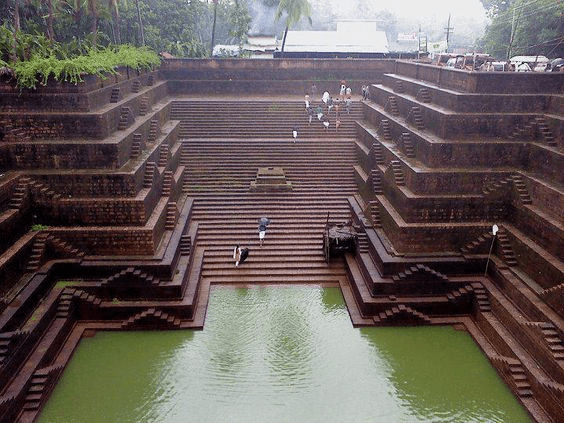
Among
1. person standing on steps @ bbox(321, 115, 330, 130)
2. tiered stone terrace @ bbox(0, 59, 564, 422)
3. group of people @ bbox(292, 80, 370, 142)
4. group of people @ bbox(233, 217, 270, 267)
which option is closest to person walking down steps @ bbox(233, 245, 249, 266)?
group of people @ bbox(233, 217, 270, 267)

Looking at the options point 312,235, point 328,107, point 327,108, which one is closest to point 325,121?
point 328,107

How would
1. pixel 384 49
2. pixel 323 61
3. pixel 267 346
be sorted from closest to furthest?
pixel 267 346, pixel 323 61, pixel 384 49

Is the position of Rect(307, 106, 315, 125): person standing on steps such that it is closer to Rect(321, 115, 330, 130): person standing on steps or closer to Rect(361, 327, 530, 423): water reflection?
Rect(321, 115, 330, 130): person standing on steps

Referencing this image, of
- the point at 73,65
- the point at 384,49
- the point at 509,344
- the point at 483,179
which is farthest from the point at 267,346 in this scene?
the point at 384,49

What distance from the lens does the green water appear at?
802cm

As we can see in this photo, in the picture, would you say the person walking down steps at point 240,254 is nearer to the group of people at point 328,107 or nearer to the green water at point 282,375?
the green water at point 282,375

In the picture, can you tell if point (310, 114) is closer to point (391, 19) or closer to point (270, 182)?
point (270, 182)

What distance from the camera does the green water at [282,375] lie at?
8.02m

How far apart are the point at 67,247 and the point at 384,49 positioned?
20.7m

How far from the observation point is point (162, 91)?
19797mm

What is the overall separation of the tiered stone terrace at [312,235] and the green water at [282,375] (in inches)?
16.0

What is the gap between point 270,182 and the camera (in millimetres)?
15586

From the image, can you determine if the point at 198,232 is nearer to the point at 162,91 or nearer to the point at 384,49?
the point at 162,91

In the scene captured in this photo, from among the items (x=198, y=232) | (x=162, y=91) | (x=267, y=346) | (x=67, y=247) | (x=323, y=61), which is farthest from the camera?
(x=323, y=61)
